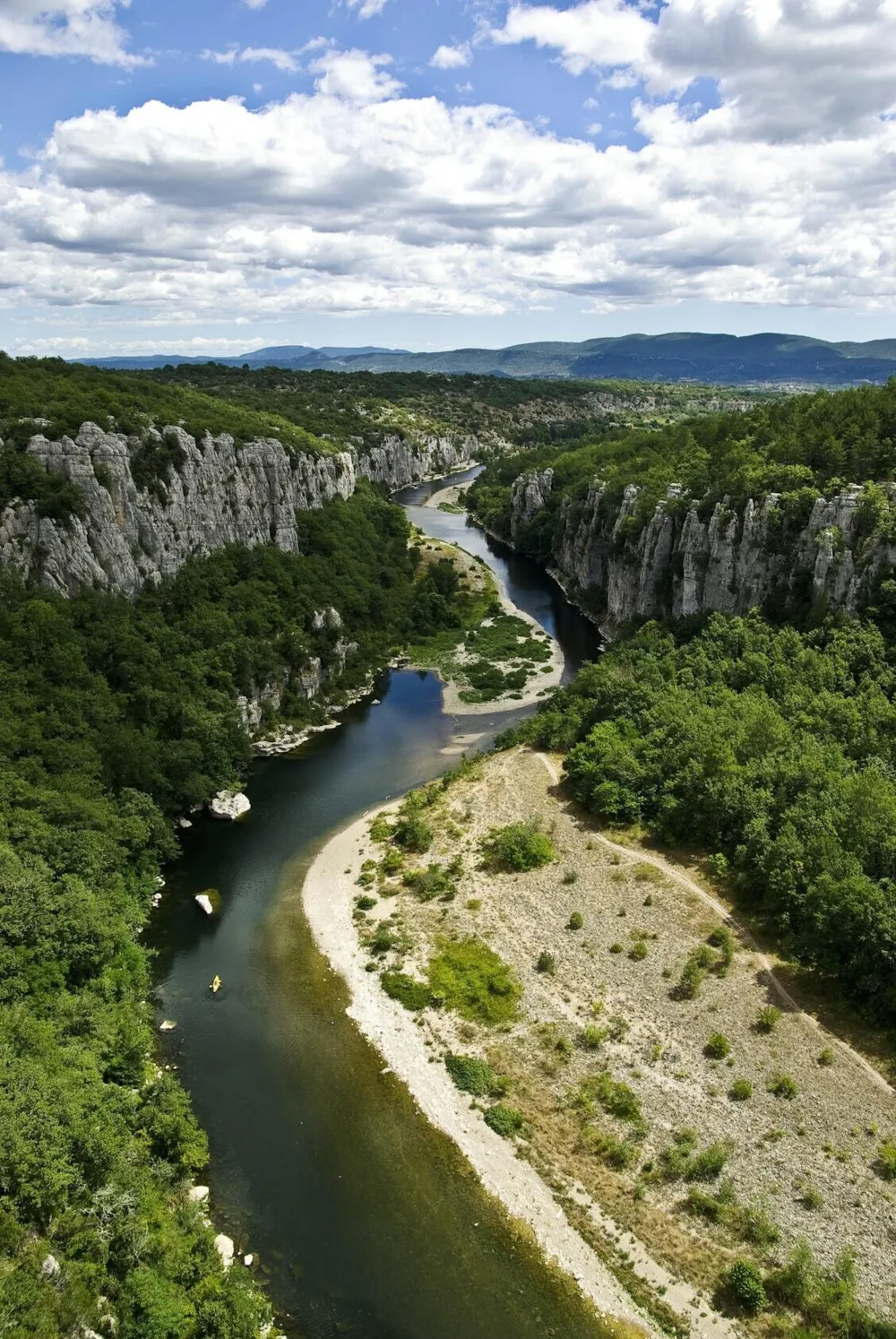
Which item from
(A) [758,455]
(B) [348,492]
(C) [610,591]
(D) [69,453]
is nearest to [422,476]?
(B) [348,492]

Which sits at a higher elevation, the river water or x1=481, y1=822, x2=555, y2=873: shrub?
x1=481, y1=822, x2=555, y2=873: shrub

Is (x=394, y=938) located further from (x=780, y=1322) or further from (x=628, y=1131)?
(x=780, y=1322)

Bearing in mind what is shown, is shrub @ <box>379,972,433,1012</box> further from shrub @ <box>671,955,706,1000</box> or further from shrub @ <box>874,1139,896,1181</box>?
shrub @ <box>874,1139,896,1181</box>

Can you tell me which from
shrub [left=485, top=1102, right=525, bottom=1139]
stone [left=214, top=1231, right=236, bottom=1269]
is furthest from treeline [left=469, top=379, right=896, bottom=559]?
stone [left=214, top=1231, right=236, bottom=1269]

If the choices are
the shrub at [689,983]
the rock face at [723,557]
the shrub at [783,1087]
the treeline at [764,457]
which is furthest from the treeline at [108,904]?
the treeline at [764,457]

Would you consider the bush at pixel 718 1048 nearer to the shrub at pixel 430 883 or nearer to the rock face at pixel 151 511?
the shrub at pixel 430 883
